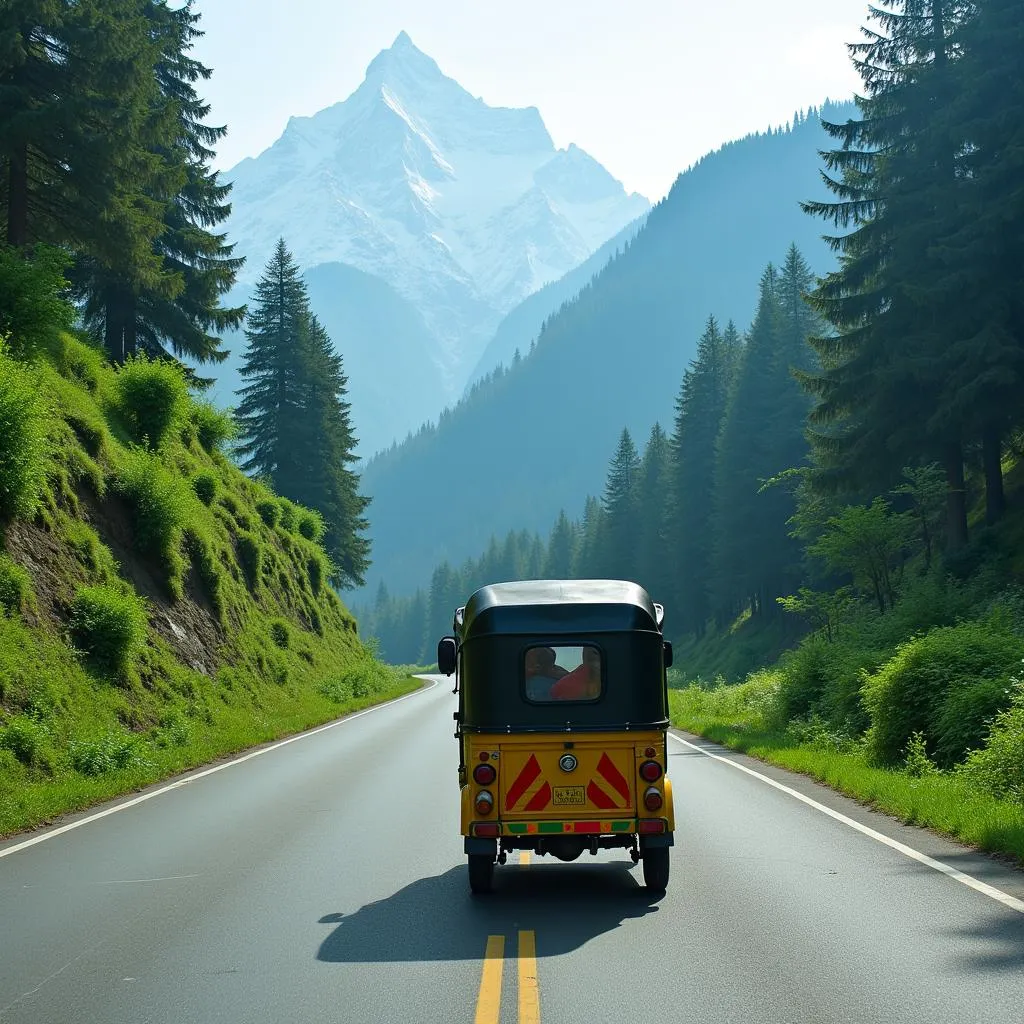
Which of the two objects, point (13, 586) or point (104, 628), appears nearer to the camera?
point (13, 586)

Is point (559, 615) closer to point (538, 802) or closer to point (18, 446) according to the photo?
point (538, 802)

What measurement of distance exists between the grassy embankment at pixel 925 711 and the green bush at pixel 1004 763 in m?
0.02

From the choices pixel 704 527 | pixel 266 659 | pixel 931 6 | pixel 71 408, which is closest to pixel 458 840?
pixel 71 408

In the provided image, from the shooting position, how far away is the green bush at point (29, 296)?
23.8 metres

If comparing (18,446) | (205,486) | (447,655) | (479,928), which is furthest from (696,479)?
(479,928)

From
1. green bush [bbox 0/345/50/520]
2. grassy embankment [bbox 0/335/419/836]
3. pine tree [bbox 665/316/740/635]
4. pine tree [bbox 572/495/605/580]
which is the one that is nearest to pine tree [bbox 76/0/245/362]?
grassy embankment [bbox 0/335/419/836]

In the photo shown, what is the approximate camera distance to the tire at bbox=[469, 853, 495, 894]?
31.0ft

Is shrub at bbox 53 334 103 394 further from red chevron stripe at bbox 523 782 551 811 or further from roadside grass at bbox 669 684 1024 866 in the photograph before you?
red chevron stripe at bbox 523 782 551 811

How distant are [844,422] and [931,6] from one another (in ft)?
46.2

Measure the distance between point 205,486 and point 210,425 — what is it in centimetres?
567

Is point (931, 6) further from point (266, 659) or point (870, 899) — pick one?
point (870, 899)

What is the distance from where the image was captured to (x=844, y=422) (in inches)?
1638

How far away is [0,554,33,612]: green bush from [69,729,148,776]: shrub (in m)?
2.61

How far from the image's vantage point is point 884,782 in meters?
14.8
